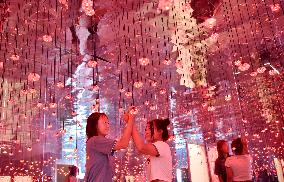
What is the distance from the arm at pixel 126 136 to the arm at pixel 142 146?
8 centimetres

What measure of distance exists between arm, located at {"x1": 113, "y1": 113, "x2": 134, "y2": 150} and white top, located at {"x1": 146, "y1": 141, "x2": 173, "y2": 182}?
0.33 metres

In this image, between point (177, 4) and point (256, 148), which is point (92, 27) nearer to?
point (177, 4)

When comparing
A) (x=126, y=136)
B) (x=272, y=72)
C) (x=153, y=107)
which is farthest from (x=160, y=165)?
(x=153, y=107)

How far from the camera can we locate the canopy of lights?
19.2ft

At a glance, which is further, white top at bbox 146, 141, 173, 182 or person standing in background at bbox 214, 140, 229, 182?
person standing in background at bbox 214, 140, 229, 182

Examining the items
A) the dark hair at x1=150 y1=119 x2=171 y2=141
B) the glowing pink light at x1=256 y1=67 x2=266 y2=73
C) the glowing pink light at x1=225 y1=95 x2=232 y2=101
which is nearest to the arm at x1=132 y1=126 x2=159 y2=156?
the dark hair at x1=150 y1=119 x2=171 y2=141

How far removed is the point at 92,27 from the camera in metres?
6.08

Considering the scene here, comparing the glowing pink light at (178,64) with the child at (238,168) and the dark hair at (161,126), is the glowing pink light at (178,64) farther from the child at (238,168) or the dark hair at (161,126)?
the dark hair at (161,126)

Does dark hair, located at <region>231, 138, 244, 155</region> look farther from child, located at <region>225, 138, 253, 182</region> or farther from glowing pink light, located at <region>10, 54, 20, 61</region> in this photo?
glowing pink light, located at <region>10, 54, 20, 61</region>

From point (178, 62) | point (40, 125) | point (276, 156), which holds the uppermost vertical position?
point (178, 62)

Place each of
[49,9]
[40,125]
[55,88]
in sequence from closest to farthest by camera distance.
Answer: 1. [49,9]
2. [55,88]
3. [40,125]

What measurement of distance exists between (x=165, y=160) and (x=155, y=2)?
11.1 feet

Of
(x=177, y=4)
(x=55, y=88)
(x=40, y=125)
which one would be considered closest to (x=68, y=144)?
(x=40, y=125)

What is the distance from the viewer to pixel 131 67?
315 inches
